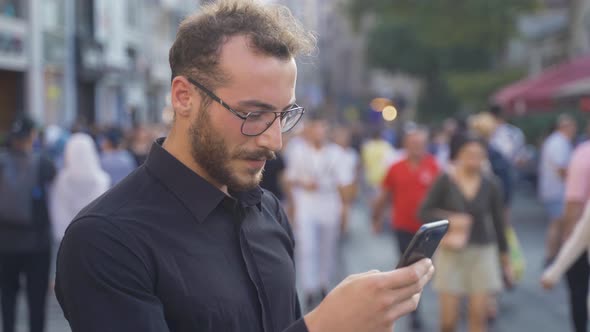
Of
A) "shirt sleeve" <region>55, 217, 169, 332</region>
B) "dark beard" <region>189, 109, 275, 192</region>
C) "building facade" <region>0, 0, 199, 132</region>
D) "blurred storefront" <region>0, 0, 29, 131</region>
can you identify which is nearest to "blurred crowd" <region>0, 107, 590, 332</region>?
"dark beard" <region>189, 109, 275, 192</region>

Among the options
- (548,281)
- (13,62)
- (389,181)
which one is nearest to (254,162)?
(548,281)

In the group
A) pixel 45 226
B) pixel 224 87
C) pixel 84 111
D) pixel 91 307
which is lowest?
pixel 84 111

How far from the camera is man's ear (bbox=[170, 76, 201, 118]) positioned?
2.08 metres

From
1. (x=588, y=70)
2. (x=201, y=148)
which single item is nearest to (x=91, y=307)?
(x=201, y=148)

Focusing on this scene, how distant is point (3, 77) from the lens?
23.2 m

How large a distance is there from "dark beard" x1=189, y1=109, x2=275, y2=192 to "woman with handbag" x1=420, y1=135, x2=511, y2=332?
4495mm

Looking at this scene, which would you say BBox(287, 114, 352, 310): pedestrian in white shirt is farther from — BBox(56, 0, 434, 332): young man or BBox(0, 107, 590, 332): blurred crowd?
BBox(56, 0, 434, 332): young man

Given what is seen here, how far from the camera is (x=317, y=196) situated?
902 centimetres

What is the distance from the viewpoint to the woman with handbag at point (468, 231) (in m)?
6.43

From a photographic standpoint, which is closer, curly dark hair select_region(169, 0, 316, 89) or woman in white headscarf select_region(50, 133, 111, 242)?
curly dark hair select_region(169, 0, 316, 89)

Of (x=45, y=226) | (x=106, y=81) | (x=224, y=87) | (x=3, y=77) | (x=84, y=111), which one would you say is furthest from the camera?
(x=106, y=81)

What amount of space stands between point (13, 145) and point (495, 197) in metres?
4.01

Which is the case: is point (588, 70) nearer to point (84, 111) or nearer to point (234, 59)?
point (234, 59)

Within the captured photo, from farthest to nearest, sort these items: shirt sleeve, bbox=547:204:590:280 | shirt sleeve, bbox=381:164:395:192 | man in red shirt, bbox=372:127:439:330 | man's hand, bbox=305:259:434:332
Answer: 1. shirt sleeve, bbox=381:164:395:192
2. man in red shirt, bbox=372:127:439:330
3. shirt sleeve, bbox=547:204:590:280
4. man's hand, bbox=305:259:434:332
